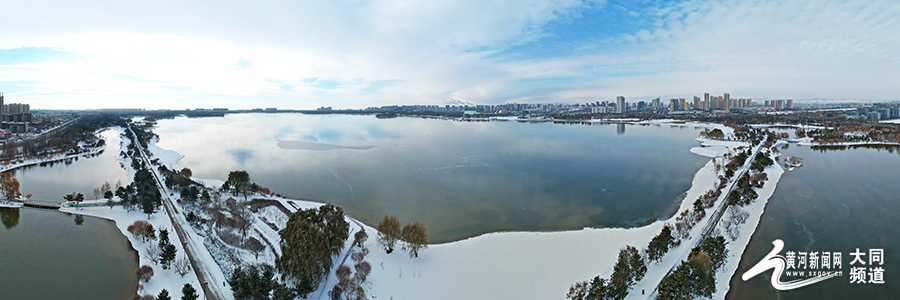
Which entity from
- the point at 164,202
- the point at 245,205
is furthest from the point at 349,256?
the point at 164,202

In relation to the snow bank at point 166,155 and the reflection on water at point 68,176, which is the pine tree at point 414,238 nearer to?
the reflection on water at point 68,176

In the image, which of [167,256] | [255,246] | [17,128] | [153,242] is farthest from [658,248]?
[17,128]

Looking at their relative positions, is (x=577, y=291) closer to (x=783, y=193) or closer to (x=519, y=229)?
(x=519, y=229)

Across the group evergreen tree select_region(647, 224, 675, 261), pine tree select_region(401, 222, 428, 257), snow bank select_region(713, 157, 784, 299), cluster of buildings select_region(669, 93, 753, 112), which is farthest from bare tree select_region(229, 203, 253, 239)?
cluster of buildings select_region(669, 93, 753, 112)

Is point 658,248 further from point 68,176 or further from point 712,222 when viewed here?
point 68,176

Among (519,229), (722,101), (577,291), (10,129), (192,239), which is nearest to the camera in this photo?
(577,291)

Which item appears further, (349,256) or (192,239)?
(192,239)

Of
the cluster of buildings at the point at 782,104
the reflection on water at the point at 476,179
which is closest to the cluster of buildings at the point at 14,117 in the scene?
the reflection on water at the point at 476,179
